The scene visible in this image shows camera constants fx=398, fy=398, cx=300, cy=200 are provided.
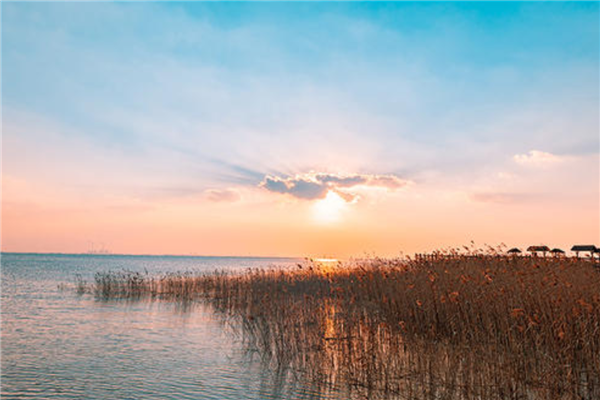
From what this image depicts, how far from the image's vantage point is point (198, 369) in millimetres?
9883

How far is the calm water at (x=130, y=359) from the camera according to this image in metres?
8.27

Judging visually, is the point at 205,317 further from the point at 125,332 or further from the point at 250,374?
the point at 250,374

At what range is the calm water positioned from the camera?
8273mm

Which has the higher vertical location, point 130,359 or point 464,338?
point 464,338

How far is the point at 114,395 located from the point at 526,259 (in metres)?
13.3

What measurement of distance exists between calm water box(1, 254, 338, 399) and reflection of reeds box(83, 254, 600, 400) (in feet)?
3.55

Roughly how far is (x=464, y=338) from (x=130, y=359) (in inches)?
342

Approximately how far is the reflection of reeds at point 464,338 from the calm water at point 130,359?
1082mm

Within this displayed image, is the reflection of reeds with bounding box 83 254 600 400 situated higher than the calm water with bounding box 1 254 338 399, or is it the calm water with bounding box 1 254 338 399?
the reflection of reeds with bounding box 83 254 600 400

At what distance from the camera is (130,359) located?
10930 millimetres

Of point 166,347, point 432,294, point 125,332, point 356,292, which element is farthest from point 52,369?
point 356,292

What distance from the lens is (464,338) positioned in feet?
24.0

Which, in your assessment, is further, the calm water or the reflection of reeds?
the calm water

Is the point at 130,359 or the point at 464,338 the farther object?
the point at 130,359
